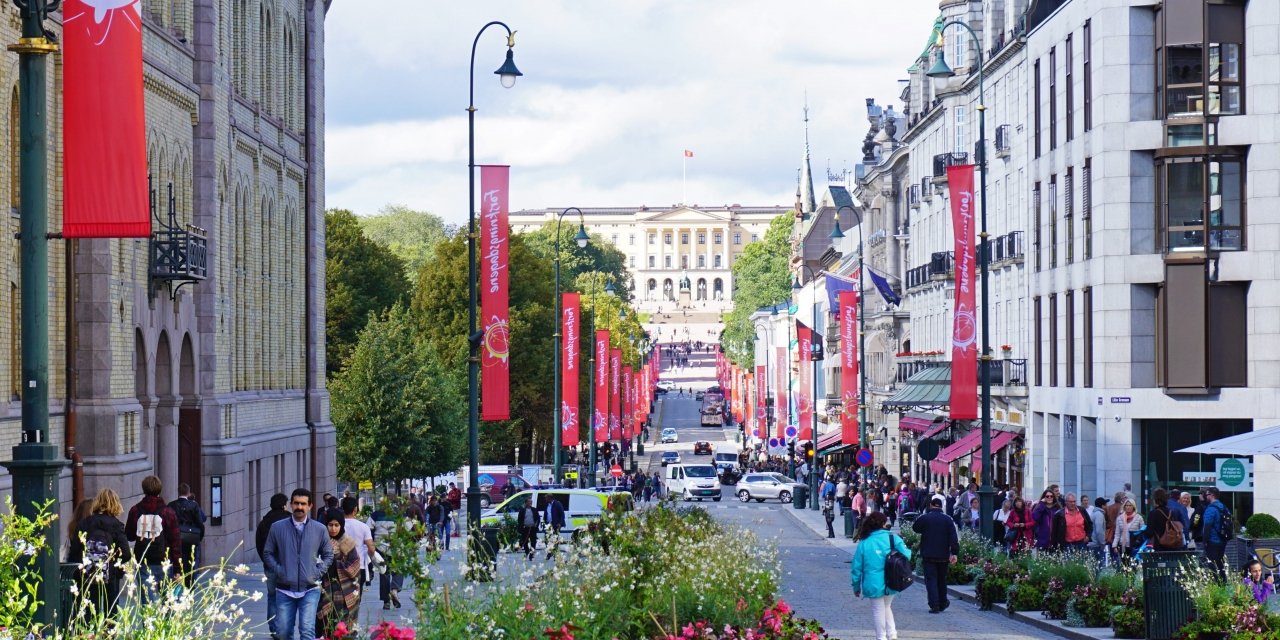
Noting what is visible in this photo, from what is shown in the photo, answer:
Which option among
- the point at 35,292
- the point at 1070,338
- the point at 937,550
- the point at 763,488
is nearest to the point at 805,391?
the point at 763,488

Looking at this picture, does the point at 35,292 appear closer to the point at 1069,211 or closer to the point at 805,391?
the point at 1069,211

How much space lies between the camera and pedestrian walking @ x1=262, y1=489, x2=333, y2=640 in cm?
1658

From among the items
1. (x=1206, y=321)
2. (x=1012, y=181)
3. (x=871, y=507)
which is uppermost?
(x=1012, y=181)

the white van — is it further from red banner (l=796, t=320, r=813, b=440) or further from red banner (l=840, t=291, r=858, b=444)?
Result: red banner (l=840, t=291, r=858, b=444)

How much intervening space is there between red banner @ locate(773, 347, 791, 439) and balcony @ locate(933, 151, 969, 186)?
3633 centimetres

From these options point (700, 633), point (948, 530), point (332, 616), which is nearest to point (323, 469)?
point (948, 530)

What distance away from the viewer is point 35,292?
12492 mm

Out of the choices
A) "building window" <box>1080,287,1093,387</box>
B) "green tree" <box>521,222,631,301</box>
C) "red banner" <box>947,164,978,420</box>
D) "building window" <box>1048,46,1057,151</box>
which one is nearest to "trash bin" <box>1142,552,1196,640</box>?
"red banner" <box>947,164,978,420</box>

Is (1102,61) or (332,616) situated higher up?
(1102,61)

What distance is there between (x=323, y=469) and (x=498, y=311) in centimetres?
1187

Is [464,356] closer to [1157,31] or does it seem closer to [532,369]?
[532,369]

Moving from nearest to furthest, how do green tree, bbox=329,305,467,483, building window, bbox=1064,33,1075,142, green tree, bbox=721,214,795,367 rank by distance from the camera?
building window, bbox=1064,33,1075,142, green tree, bbox=329,305,467,483, green tree, bbox=721,214,795,367

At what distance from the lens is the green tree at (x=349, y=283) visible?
8369 cm

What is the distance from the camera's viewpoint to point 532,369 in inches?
3228
